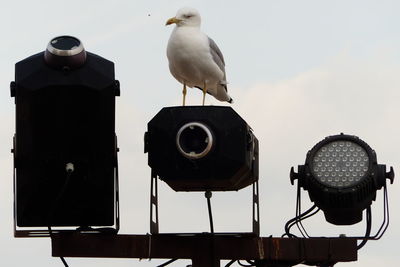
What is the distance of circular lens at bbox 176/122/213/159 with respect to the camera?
5707 millimetres

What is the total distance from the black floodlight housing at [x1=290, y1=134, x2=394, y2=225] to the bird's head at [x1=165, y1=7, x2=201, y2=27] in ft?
11.7

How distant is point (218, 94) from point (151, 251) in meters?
4.41

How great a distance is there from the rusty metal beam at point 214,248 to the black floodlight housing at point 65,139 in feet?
0.65

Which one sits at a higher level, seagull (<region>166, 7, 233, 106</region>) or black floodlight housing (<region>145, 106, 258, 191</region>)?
seagull (<region>166, 7, 233, 106</region>)

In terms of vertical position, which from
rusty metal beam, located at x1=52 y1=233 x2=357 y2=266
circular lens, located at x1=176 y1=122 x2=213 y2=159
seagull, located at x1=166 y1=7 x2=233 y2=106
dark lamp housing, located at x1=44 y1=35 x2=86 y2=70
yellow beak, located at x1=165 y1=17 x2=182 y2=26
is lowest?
rusty metal beam, located at x1=52 y1=233 x2=357 y2=266

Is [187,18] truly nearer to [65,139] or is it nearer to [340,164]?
[65,139]

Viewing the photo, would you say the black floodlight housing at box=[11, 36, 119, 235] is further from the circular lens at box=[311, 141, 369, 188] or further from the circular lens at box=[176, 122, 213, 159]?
the circular lens at box=[311, 141, 369, 188]

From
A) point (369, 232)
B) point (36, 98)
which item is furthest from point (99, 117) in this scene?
point (369, 232)

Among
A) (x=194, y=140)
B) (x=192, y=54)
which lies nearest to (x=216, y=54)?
(x=192, y=54)

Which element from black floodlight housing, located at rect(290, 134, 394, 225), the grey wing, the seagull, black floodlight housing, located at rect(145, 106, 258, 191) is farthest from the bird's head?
black floodlight housing, located at rect(290, 134, 394, 225)

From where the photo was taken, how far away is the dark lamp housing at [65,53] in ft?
19.6

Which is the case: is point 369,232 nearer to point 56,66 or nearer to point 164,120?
point 164,120

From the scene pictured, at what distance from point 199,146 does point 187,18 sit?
3604mm

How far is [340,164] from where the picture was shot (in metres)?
5.76
